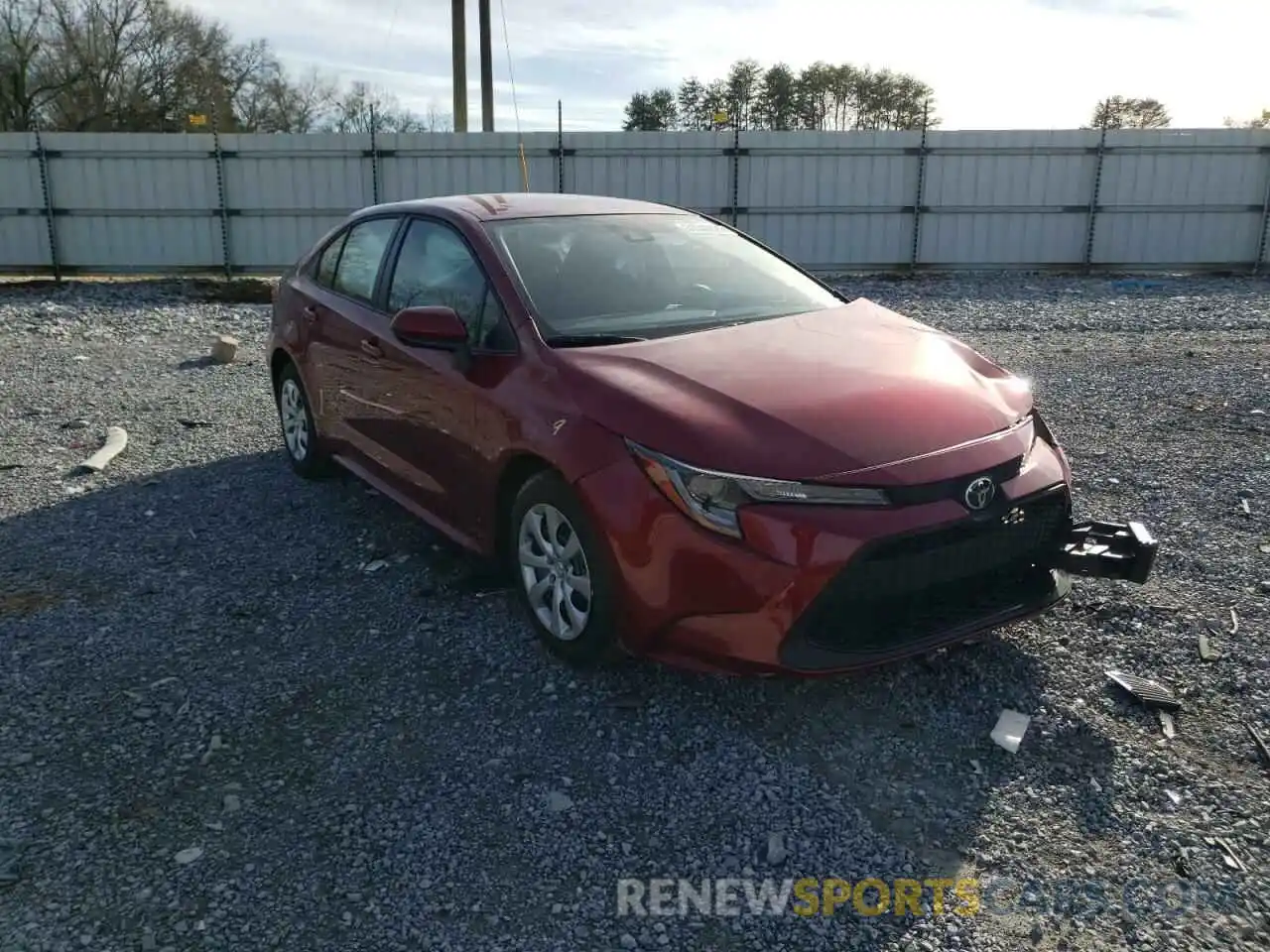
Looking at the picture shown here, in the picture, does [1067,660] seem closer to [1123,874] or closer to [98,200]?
[1123,874]

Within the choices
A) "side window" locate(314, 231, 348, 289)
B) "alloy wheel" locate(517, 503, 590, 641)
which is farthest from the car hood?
"side window" locate(314, 231, 348, 289)

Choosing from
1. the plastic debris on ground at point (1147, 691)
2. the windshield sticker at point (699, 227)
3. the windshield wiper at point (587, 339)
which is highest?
the windshield sticker at point (699, 227)

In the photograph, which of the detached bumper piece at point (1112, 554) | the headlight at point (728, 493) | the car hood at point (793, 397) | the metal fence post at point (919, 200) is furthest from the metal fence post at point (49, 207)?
the detached bumper piece at point (1112, 554)

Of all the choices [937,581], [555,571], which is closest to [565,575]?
[555,571]

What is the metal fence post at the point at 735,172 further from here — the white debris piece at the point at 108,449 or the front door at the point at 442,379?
the front door at the point at 442,379

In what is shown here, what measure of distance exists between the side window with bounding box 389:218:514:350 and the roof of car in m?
0.14

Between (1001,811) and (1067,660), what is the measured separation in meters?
0.96

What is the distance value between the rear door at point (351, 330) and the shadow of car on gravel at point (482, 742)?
2.92 ft

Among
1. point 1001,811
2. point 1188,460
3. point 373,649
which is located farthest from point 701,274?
point 1188,460

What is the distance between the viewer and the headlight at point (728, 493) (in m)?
3.04

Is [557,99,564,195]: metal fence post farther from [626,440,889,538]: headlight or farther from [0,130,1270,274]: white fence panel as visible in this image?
[626,440,889,538]: headlight

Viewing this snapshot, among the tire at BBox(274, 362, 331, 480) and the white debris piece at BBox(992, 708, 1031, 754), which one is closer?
the white debris piece at BBox(992, 708, 1031, 754)

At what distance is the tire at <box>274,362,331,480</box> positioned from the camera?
5.78 m

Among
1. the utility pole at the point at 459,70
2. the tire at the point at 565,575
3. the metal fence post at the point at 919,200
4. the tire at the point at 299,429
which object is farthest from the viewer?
the utility pole at the point at 459,70
